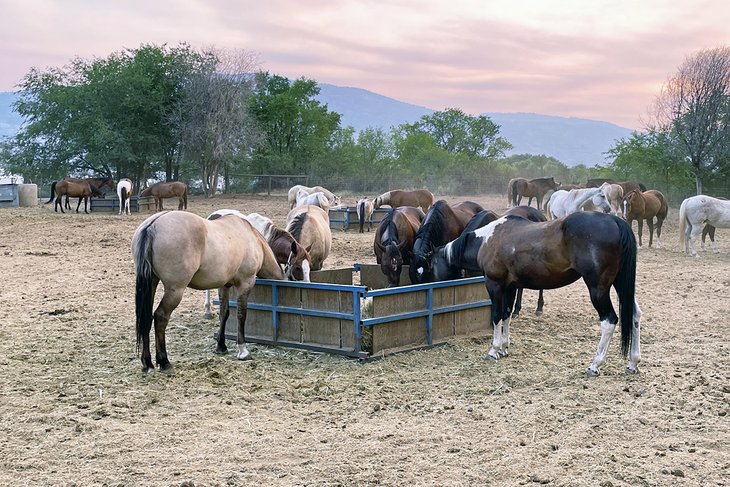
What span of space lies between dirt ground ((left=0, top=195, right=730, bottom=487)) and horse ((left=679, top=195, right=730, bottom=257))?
272 inches

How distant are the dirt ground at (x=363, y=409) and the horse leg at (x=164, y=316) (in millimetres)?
174

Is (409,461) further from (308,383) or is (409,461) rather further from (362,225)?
(362,225)

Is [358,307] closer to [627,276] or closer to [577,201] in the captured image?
[627,276]

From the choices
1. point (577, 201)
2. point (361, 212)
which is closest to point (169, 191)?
point (361, 212)

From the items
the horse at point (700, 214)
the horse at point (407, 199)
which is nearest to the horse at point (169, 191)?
the horse at point (407, 199)

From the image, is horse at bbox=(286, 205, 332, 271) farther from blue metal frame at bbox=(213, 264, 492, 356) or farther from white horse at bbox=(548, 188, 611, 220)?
white horse at bbox=(548, 188, 611, 220)

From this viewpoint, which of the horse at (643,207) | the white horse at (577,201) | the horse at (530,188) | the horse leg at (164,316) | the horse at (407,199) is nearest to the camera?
the horse leg at (164,316)

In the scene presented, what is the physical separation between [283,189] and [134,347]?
103ft

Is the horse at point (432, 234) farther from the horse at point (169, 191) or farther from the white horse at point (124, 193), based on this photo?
the white horse at point (124, 193)

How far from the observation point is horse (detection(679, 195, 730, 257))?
14914mm

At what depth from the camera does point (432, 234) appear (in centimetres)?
858

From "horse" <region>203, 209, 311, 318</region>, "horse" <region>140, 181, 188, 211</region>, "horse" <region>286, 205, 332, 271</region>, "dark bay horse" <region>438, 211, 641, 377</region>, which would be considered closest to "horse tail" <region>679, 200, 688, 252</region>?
"horse" <region>286, 205, 332, 271</region>

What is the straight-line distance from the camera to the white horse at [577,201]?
15.5m

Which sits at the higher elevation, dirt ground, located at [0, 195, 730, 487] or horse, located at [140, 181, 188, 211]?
horse, located at [140, 181, 188, 211]
